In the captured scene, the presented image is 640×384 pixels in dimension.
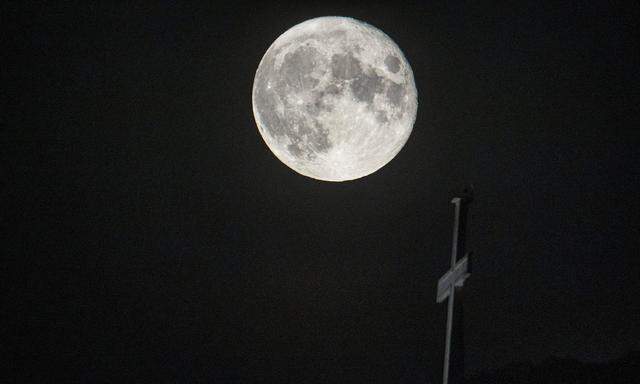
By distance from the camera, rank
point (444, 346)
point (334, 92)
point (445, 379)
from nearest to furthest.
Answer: point (445, 379)
point (444, 346)
point (334, 92)

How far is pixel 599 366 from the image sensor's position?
2133cm

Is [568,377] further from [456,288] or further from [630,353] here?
[456,288]

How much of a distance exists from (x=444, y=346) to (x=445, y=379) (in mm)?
546

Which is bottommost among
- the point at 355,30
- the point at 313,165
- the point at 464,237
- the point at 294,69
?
the point at 464,237

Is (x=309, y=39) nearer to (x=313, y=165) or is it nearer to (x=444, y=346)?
(x=313, y=165)

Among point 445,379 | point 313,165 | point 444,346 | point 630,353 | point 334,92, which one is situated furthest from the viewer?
point 630,353

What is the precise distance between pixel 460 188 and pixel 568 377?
18413mm

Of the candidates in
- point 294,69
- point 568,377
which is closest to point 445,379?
point 294,69

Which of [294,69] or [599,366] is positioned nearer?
[294,69]

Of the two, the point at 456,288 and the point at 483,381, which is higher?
the point at 483,381

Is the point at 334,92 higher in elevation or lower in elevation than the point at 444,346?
higher

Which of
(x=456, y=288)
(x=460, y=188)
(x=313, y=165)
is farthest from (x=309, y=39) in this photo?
(x=456, y=288)

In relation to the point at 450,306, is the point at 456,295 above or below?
above

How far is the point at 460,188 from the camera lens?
21.6 feet
